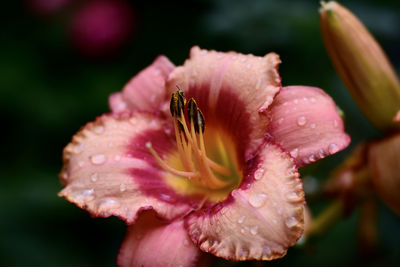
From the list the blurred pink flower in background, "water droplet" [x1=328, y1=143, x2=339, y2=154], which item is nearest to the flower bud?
"water droplet" [x1=328, y1=143, x2=339, y2=154]

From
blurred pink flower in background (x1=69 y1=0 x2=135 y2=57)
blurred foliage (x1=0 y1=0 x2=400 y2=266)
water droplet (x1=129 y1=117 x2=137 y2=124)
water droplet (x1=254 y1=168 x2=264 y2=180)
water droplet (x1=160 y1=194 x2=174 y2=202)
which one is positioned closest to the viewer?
water droplet (x1=254 y1=168 x2=264 y2=180)

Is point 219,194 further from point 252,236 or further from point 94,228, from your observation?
point 94,228

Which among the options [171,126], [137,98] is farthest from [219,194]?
[137,98]

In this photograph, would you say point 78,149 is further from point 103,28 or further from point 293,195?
point 103,28

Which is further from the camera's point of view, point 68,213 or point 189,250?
point 68,213

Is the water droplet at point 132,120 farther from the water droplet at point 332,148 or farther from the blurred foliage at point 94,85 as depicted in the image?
the blurred foliage at point 94,85

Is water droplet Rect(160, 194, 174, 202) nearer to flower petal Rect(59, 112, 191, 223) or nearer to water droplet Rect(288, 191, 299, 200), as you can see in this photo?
flower petal Rect(59, 112, 191, 223)

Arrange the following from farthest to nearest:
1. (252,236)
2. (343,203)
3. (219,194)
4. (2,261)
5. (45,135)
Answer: (45,135) < (2,261) < (343,203) < (219,194) < (252,236)
